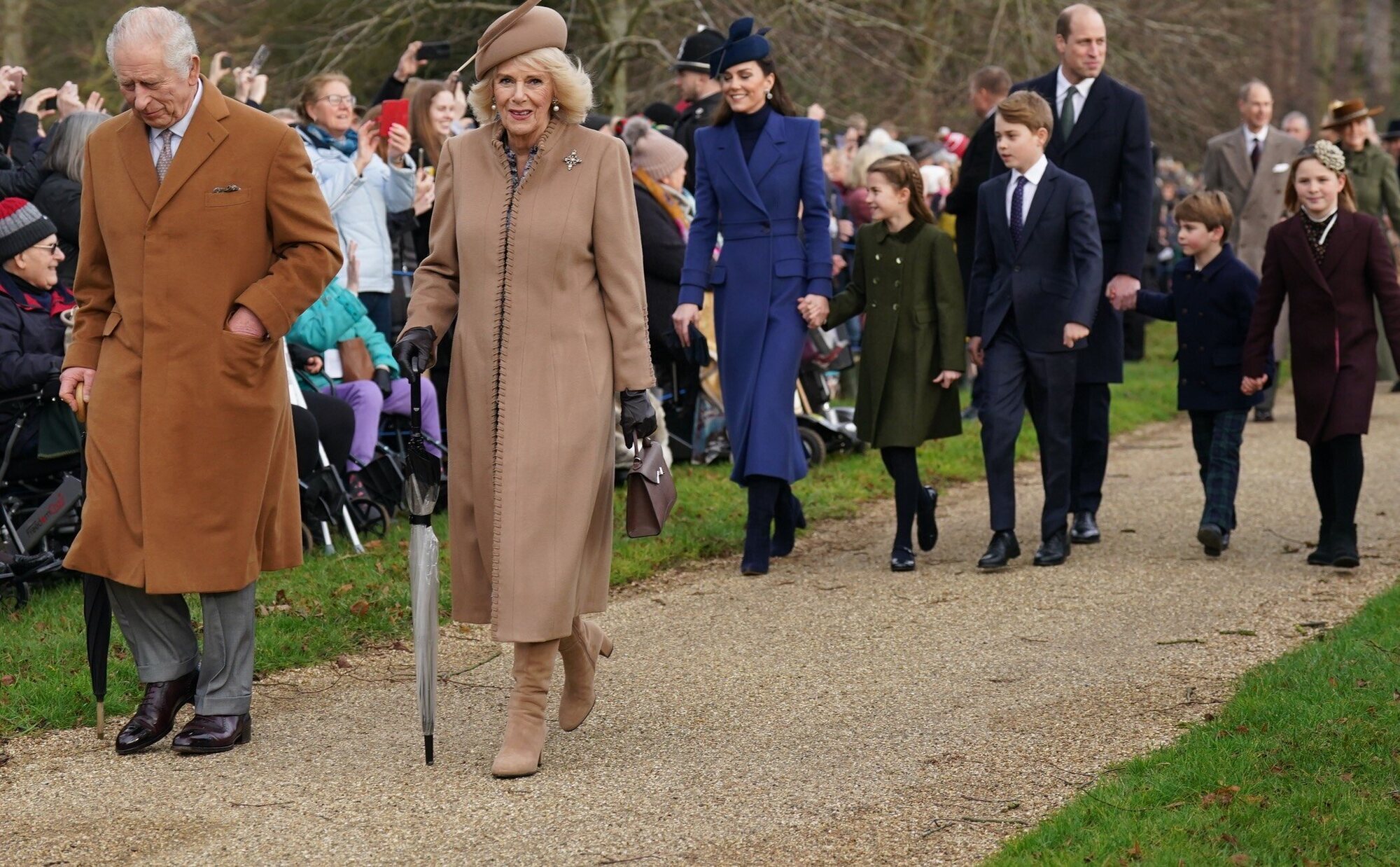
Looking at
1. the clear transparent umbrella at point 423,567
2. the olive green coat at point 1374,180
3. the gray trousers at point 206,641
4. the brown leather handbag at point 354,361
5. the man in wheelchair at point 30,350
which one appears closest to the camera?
the clear transparent umbrella at point 423,567

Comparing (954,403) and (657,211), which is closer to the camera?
(954,403)

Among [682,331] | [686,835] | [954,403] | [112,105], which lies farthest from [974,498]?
[112,105]

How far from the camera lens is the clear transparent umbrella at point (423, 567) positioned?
16.7 ft

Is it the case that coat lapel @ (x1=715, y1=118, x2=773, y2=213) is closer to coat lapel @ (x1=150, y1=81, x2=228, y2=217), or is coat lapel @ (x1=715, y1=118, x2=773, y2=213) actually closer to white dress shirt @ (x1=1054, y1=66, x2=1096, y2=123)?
white dress shirt @ (x1=1054, y1=66, x2=1096, y2=123)

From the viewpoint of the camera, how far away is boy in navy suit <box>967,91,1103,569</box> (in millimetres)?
7961

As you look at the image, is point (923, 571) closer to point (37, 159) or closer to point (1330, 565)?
point (1330, 565)

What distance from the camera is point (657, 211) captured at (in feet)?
32.2

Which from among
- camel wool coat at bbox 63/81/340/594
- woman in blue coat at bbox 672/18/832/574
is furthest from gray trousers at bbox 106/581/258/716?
woman in blue coat at bbox 672/18/832/574

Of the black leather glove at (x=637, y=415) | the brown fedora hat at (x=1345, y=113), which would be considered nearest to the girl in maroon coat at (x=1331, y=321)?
the brown fedora hat at (x=1345, y=113)

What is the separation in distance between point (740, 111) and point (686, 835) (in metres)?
4.09

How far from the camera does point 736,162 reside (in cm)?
792

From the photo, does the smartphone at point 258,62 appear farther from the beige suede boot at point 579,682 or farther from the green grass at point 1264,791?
the green grass at point 1264,791

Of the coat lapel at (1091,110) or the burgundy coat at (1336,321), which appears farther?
the coat lapel at (1091,110)

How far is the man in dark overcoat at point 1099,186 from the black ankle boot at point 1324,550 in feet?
3.32
